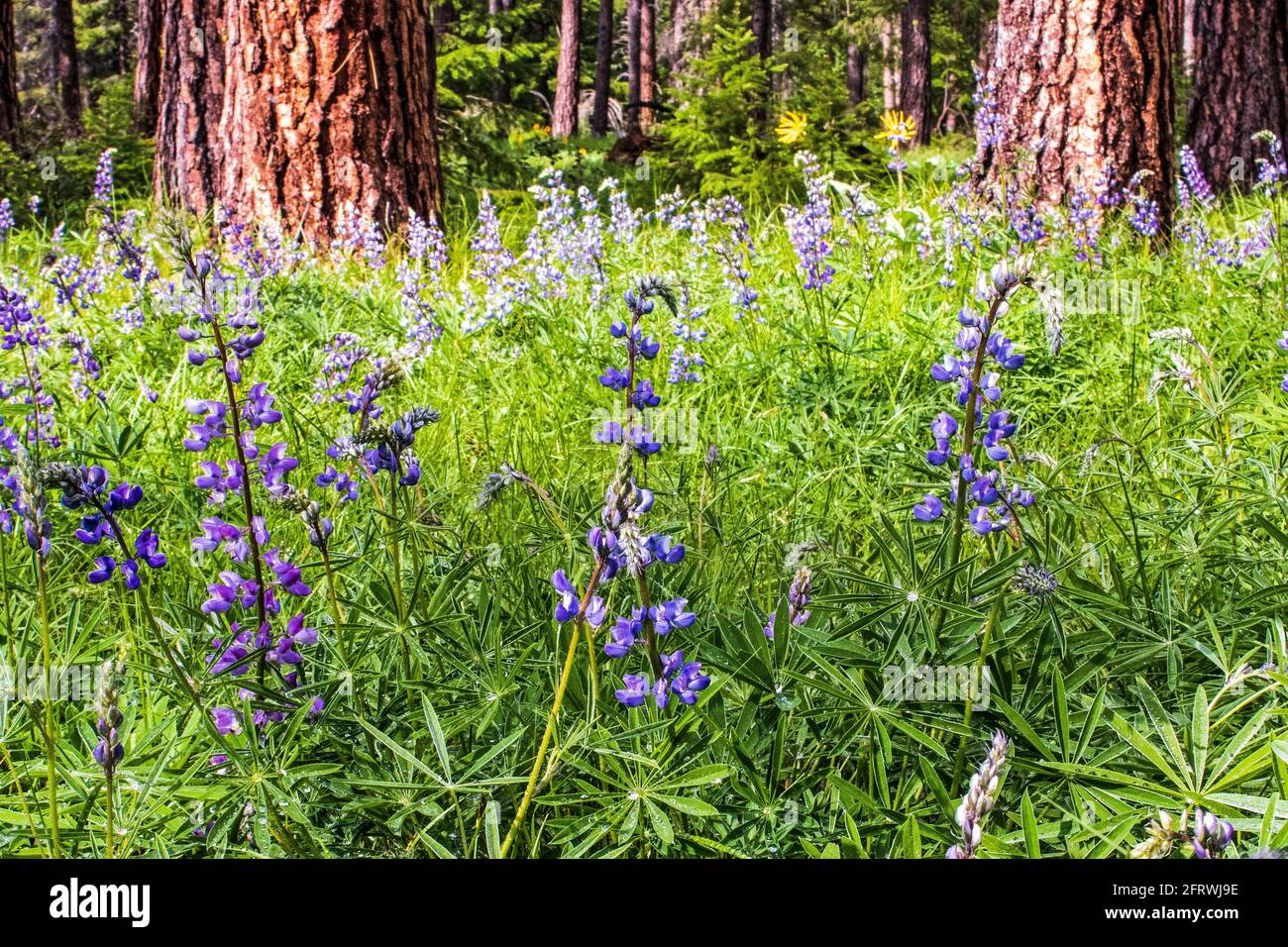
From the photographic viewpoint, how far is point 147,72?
11.1 meters

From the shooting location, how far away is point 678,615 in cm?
156

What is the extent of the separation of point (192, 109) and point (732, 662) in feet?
20.3

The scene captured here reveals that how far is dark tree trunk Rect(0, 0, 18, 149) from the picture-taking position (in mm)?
9469

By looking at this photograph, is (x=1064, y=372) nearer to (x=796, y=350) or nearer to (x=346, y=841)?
(x=796, y=350)

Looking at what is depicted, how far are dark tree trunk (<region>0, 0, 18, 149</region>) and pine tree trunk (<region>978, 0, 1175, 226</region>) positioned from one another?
26.9 feet

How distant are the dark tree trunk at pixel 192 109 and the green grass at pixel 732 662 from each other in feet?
10.8

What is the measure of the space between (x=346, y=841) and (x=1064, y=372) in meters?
3.26

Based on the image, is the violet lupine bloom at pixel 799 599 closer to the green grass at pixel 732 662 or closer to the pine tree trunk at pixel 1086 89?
the green grass at pixel 732 662

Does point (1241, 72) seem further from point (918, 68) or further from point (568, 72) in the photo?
point (568, 72)

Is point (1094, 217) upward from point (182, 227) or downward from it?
downward

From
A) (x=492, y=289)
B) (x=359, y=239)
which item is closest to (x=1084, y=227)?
(x=492, y=289)
